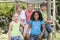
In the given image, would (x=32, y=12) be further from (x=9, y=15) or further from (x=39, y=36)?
(x=9, y=15)

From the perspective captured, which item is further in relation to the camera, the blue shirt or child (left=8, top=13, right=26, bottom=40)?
the blue shirt

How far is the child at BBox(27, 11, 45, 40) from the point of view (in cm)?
765

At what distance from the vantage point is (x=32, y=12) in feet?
26.1

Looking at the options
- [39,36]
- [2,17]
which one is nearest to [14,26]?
[39,36]

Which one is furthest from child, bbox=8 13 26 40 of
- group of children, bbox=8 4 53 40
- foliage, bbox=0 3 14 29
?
foliage, bbox=0 3 14 29

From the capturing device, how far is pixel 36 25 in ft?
25.2

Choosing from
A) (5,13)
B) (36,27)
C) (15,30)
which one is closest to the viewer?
(15,30)

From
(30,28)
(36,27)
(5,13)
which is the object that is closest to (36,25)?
(36,27)

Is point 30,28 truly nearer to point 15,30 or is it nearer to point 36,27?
point 36,27

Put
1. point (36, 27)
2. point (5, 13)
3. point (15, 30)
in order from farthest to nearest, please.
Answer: point (5, 13)
point (36, 27)
point (15, 30)

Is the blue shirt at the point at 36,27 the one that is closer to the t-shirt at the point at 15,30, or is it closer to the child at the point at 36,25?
the child at the point at 36,25

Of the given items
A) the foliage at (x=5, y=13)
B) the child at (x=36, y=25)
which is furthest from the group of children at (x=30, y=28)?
the foliage at (x=5, y=13)

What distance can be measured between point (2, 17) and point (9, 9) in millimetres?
714

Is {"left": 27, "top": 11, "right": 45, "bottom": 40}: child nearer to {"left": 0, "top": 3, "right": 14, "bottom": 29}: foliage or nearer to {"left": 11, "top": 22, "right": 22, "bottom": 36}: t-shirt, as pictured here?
{"left": 11, "top": 22, "right": 22, "bottom": 36}: t-shirt
